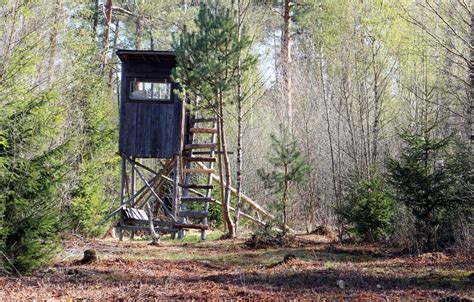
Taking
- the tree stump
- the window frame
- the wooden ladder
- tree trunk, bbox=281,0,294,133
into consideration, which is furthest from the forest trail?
tree trunk, bbox=281,0,294,133

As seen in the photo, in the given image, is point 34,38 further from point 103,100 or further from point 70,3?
point 103,100

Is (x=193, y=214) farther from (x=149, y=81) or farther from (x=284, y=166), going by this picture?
(x=149, y=81)

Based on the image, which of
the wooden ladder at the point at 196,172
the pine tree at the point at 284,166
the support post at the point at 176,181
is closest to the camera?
the pine tree at the point at 284,166

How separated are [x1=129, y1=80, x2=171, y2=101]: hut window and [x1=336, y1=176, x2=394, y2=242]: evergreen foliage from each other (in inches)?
245

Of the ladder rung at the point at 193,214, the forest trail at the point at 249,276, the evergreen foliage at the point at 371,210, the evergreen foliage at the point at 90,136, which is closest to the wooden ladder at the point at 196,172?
the ladder rung at the point at 193,214

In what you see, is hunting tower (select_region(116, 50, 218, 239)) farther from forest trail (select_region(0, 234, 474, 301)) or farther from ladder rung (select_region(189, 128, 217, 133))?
forest trail (select_region(0, 234, 474, 301))

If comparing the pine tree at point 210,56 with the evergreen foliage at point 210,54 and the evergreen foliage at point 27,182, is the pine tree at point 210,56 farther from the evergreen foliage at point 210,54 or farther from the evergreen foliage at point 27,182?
the evergreen foliage at point 27,182

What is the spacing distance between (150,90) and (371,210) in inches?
299

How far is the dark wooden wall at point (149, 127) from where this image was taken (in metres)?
16.5

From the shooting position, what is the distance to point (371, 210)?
1378 centimetres

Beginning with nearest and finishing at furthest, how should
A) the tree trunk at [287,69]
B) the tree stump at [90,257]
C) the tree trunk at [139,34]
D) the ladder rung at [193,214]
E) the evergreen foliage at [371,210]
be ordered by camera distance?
the tree stump at [90,257] < the evergreen foliage at [371,210] < the ladder rung at [193,214] < the tree trunk at [287,69] < the tree trunk at [139,34]

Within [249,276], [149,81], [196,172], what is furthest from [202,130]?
[249,276]

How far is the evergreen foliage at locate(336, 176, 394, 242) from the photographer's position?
13781 millimetres

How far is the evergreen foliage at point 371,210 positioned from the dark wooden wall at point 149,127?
5.37 m
